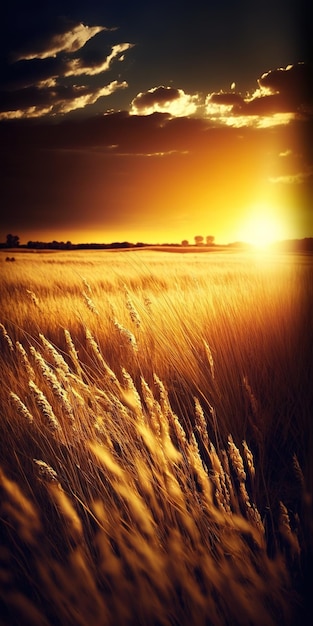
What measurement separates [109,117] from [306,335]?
2.75 feet

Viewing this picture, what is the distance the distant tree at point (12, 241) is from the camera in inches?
54.2

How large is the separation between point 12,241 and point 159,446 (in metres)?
0.78

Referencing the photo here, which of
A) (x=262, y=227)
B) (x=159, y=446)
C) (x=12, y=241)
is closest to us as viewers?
(x=159, y=446)

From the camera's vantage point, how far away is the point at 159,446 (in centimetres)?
92

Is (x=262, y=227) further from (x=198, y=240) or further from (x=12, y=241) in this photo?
(x=12, y=241)

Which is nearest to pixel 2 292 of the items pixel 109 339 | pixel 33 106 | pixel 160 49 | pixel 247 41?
pixel 109 339

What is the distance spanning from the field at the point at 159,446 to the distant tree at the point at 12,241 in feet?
0.13

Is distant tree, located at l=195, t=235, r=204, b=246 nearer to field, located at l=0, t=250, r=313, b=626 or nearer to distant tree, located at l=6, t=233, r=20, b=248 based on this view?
field, located at l=0, t=250, r=313, b=626

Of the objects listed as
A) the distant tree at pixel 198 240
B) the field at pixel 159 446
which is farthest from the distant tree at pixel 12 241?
the distant tree at pixel 198 240

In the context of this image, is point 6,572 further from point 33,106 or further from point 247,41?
point 247,41

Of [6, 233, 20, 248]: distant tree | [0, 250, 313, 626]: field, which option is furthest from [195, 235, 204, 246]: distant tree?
[6, 233, 20, 248]: distant tree

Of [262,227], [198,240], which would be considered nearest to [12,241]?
[198,240]

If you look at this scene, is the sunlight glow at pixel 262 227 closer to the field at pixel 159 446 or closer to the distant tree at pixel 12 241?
the field at pixel 159 446

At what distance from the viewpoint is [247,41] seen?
4.40ft
